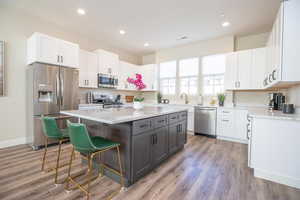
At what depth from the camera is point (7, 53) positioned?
3002 millimetres

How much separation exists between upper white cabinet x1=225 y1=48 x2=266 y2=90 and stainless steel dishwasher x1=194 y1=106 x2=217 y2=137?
90cm

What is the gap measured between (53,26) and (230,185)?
206 inches

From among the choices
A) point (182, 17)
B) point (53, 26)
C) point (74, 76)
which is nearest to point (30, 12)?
point (53, 26)

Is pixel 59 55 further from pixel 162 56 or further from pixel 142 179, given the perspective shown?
pixel 162 56

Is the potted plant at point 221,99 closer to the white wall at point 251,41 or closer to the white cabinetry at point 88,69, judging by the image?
the white wall at point 251,41

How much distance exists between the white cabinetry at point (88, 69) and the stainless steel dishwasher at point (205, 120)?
342cm

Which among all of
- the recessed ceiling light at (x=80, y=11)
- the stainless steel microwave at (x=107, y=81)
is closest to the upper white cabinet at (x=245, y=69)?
the stainless steel microwave at (x=107, y=81)

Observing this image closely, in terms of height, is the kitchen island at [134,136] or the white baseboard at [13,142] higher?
the kitchen island at [134,136]

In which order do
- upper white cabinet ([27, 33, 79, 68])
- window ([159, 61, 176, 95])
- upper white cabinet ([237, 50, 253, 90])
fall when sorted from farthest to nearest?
window ([159, 61, 176, 95])
upper white cabinet ([237, 50, 253, 90])
upper white cabinet ([27, 33, 79, 68])

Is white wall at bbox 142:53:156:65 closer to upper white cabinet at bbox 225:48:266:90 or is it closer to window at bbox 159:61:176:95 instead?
window at bbox 159:61:176:95

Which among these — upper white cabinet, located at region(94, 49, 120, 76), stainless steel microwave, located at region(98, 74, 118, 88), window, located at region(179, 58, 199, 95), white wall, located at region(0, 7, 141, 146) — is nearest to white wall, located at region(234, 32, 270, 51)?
window, located at region(179, 58, 199, 95)

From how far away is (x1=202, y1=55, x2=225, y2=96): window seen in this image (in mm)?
4430

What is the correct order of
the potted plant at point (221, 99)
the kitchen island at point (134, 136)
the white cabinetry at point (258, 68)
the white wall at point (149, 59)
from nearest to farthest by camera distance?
1. the kitchen island at point (134, 136)
2. the white cabinetry at point (258, 68)
3. the potted plant at point (221, 99)
4. the white wall at point (149, 59)

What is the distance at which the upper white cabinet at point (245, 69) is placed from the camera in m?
3.58
